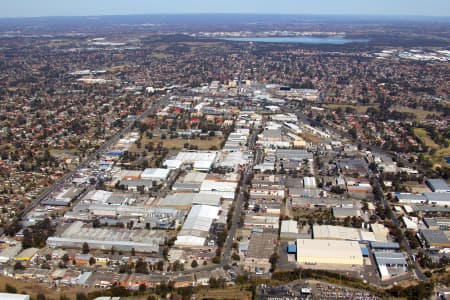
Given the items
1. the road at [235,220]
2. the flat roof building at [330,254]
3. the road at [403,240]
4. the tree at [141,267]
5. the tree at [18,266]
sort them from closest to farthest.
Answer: the tree at [141,267]
the road at [403,240]
the tree at [18,266]
the flat roof building at [330,254]
the road at [235,220]

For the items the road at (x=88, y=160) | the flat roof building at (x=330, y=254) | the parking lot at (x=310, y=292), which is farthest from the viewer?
the road at (x=88, y=160)

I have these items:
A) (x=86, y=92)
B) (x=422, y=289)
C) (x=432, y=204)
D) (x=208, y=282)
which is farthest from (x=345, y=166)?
(x=86, y=92)

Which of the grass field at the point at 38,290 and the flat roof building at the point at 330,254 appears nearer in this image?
the grass field at the point at 38,290

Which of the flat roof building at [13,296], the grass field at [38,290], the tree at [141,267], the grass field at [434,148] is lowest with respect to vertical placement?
the grass field at [38,290]

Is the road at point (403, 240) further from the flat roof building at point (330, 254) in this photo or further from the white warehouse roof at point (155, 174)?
the white warehouse roof at point (155, 174)

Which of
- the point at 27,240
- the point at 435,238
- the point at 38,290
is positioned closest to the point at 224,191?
the point at 27,240

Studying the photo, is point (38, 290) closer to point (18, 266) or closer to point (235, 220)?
point (18, 266)

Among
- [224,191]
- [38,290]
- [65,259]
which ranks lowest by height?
[38,290]

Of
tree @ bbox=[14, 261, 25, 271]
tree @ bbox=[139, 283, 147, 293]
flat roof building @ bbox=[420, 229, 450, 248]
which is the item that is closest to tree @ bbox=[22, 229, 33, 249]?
tree @ bbox=[14, 261, 25, 271]

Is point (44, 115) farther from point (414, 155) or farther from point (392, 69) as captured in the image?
point (392, 69)

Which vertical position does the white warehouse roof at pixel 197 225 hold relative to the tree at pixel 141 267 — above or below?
above

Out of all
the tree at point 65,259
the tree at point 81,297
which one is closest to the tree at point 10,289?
the tree at point 65,259
